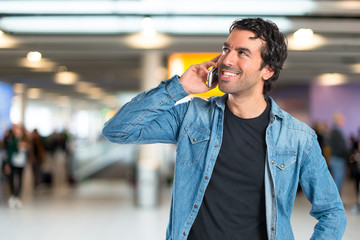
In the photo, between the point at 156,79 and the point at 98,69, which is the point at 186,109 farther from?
the point at 98,69

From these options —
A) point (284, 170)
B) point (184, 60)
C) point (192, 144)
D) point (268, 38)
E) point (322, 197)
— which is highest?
point (184, 60)

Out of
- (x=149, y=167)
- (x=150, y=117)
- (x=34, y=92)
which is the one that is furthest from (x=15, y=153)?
(x=34, y=92)

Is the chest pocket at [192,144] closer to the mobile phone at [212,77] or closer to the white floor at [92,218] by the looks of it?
the mobile phone at [212,77]

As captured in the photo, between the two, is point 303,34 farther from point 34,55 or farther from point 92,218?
point 34,55

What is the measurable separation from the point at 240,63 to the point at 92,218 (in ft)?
19.3

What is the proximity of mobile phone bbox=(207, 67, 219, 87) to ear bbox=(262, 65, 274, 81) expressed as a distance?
8.3 inches

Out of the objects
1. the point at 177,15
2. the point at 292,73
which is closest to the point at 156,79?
the point at 177,15

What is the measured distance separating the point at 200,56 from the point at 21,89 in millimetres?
14024

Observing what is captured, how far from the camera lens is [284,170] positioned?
150 centimetres

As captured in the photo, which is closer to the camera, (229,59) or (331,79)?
(229,59)

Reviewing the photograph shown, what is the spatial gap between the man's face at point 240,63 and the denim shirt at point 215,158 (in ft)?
0.40

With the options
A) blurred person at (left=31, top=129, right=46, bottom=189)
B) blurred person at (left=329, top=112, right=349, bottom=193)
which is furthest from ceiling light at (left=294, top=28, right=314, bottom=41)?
blurred person at (left=31, top=129, right=46, bottom=189)

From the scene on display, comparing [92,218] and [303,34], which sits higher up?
Result: [303,34]

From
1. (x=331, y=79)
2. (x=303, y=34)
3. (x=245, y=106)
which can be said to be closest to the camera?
(x=245, y=106)
